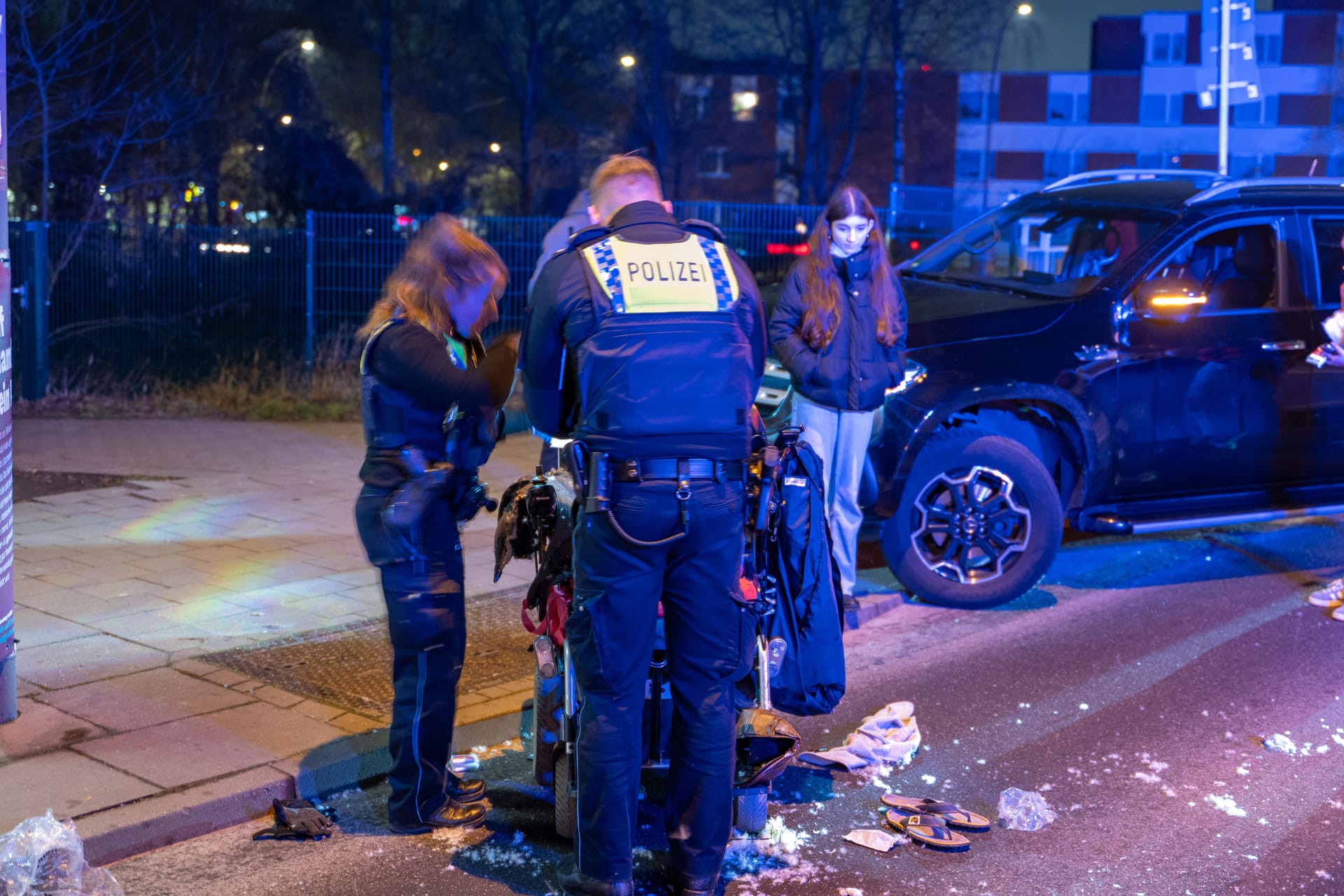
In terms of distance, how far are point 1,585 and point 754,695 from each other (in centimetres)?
270

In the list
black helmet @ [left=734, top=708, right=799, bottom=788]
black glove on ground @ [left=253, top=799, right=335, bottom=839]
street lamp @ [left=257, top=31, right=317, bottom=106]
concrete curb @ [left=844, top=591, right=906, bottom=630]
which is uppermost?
street lamp @ [left=257, top=31, right=317, bottom=106]

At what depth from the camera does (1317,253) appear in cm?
732

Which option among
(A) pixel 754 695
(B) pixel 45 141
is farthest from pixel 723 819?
(B) pixel 45 141

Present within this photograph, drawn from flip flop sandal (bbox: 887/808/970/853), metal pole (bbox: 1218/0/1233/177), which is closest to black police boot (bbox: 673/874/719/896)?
flip flop sandal (bbox: 887/808/970/853)

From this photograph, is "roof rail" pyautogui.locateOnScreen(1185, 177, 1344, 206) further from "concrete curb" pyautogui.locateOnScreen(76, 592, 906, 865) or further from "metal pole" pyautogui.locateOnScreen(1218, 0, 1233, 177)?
"concrete curb" pyautogui.locateOnScreen(76, 592, 906, 865)

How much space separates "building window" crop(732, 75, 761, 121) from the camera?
161 feet

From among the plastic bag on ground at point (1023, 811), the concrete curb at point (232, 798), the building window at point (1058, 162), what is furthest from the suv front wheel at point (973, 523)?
the building window at point (1058, 162)

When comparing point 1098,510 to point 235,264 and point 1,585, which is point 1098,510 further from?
point 235,264

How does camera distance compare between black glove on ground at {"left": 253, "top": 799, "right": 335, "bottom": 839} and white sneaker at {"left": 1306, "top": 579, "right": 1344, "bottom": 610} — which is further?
white sneaker at {"left": 1306, "top": 579, "right": 1344, "bottom": 610}

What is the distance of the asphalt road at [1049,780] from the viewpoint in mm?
3959

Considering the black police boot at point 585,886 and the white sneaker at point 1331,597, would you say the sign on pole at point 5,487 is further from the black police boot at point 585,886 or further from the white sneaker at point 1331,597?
the white sneaker at point 1331,597

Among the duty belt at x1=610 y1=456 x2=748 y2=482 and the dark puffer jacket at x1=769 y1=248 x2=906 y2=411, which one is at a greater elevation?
the dark puffer jacket at x1=769 y1=248 x2=906 y2=411

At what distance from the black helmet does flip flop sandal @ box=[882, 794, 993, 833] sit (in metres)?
0.60

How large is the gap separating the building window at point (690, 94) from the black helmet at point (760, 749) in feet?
133
